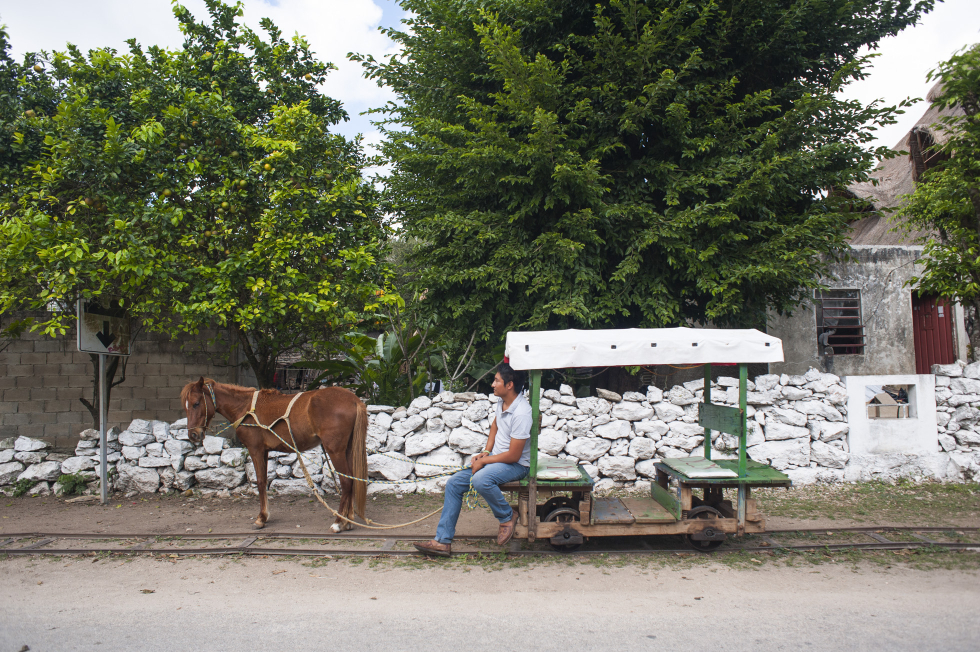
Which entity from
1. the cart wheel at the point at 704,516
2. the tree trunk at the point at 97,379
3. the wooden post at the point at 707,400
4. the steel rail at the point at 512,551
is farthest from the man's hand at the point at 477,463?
the tree trunk at the point at 97,379

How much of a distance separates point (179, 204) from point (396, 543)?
17.0 ft

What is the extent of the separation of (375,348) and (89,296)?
→ 4378 mm

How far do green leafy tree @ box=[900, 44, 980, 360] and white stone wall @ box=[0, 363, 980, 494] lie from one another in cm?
192

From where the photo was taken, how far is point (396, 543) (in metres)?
5.79

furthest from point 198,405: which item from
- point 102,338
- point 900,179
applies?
point 900,179

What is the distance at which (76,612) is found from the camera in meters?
4.25

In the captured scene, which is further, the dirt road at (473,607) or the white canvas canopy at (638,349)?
the white canvas canopy at (638,349)

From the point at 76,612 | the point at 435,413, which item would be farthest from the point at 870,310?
the point at 76,612

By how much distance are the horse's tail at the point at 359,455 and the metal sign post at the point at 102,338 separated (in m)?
3.70

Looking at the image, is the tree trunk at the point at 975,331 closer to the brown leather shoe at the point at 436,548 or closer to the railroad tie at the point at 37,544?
the brown leather shoe at the point at 436,548

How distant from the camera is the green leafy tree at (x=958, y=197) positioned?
8.27 m

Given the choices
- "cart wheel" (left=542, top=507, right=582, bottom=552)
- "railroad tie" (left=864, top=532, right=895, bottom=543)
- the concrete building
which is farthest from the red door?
"cart wheel" (left=542, top=507, right=582, bottom=552)

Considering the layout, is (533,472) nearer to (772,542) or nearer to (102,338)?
(772,542)

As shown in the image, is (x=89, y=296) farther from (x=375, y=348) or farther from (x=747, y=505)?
(x=747, y=505)
